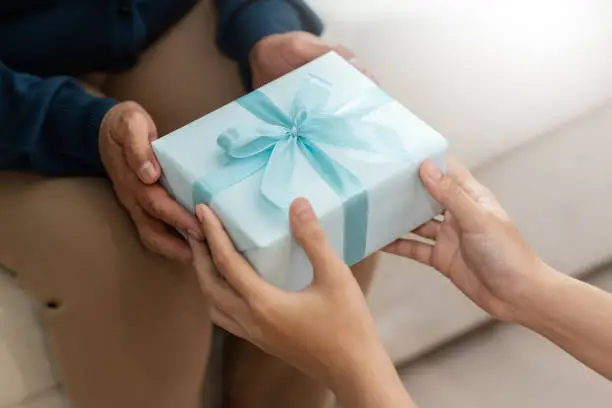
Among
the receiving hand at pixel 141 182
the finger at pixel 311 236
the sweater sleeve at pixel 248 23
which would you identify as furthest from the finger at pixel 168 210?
the sweater sleeve at pixel 248 23

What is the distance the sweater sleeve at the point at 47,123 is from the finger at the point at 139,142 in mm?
41

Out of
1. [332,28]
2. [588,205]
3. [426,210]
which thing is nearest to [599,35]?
[588,205]

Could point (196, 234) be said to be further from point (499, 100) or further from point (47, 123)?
point (499, 100)

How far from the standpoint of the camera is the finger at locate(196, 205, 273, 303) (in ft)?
2.04

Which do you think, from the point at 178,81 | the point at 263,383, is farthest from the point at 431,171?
the point at 263,383

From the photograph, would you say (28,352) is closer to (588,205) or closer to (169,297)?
(169,297)

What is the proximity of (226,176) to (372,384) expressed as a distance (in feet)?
0.68

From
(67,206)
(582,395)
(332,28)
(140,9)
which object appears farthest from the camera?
(582,395)

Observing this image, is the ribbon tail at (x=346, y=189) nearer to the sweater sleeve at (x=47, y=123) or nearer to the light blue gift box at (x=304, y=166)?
the light blue gift box at (x=304, y=166)

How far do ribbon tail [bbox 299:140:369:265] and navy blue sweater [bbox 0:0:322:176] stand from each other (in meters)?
0.23

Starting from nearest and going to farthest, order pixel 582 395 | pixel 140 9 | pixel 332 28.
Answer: pixel 140 9 → pixel 332 28 → pixel 582 395

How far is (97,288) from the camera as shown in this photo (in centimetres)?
75

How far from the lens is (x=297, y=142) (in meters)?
0.68

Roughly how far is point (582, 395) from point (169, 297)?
2.03ft
